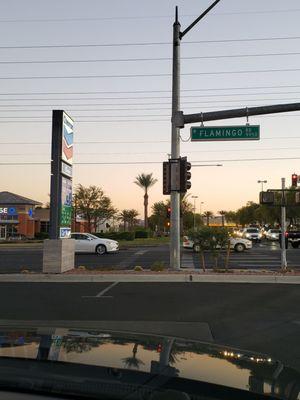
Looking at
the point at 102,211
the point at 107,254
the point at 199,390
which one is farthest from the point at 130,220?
the point at 199,390

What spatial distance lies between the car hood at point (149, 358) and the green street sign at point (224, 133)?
1583 cm

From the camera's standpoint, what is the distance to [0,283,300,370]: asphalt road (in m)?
9.04

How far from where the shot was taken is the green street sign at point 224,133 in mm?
18922

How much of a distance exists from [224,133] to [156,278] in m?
5.73

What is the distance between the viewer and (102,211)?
80.8m

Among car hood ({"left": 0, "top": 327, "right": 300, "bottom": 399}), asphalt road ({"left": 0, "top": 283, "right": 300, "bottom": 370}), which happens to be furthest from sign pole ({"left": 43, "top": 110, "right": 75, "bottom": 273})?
car hood ({"left": 0, "top": 327, "right": 300, "bottom": 399})

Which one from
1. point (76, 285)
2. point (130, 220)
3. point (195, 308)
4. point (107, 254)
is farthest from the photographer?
point (130, 220)

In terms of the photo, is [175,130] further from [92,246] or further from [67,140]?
[92,246]

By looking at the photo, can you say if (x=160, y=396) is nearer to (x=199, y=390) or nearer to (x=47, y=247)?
(x=199, y=390)

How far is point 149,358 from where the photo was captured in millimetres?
2783

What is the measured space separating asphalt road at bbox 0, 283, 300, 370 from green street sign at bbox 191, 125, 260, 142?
569 cm

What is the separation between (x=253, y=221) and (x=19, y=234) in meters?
76.5

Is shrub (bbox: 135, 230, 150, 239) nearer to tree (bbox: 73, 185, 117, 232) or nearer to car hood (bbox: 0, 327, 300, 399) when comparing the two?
tree (bbox: 73, 185, 117, 232)

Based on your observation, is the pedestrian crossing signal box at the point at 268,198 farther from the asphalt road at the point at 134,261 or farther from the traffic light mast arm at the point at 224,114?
the asphalt road at the point at 134,261
